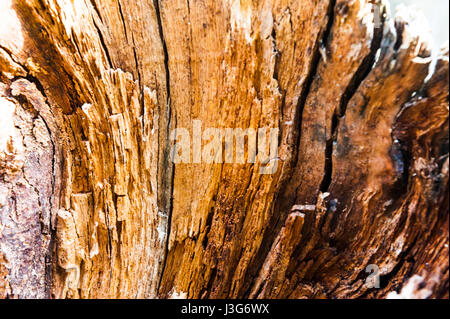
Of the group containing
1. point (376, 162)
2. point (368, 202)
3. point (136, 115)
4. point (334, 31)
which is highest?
point (334, 31)

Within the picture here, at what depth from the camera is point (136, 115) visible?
123 centimetres

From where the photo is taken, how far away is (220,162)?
49.9 inches

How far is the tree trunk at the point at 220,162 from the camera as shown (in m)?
1.05

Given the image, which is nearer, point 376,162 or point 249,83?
point 376,162

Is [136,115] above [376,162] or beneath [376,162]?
above

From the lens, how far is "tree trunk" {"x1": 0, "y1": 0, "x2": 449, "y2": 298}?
1051 mm

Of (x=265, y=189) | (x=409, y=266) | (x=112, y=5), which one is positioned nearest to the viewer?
(x=409, y=266)

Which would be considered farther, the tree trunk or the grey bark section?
the grey bark section

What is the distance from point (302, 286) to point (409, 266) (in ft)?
1.47

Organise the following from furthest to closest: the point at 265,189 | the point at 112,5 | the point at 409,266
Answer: the point at 265,189 → the point at 112,5 → the point at 409,266

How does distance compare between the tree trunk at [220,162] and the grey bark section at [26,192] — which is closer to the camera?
the tree trunk at [220,162]

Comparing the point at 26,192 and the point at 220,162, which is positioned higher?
the point at 220,162

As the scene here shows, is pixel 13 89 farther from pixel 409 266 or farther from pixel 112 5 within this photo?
pixel 409 266
